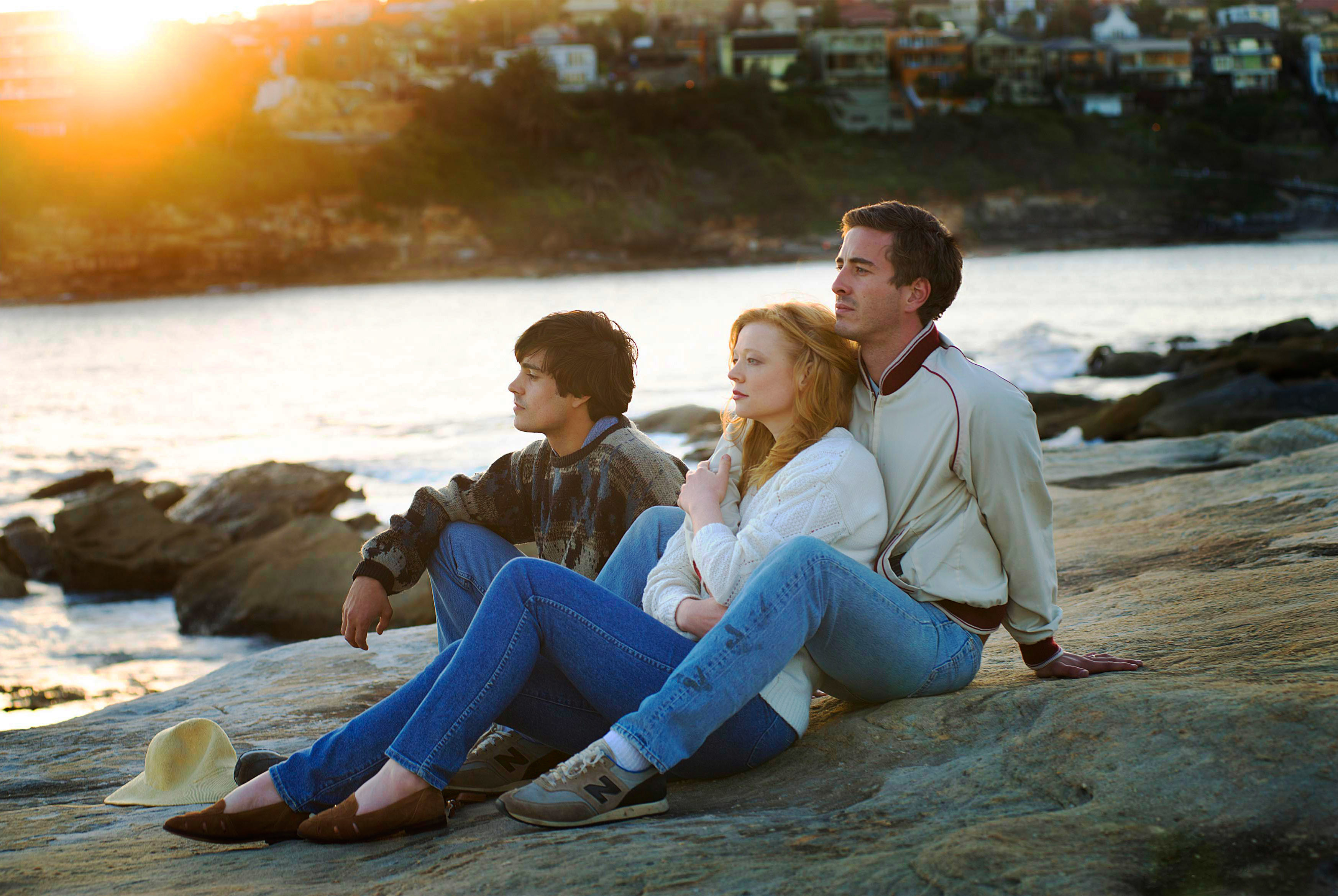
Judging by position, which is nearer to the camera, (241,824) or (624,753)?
(624,753)

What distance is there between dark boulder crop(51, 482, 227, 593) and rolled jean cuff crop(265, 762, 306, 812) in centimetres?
835

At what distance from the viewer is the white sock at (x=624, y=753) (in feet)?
7.77

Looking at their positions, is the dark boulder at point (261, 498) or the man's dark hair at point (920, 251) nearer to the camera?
the man's dark hair at point (920, 251)

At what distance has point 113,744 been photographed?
401 cm

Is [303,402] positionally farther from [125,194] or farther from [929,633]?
[125,194]

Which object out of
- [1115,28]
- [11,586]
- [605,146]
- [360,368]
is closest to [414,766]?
[11,586]

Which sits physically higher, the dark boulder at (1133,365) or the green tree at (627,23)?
the green tree at (627,23)

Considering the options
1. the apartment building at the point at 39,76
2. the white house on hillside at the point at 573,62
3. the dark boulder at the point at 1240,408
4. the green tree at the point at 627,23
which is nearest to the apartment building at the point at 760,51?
the green tree at the point at 627,23

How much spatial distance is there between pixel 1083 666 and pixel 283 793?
186cm

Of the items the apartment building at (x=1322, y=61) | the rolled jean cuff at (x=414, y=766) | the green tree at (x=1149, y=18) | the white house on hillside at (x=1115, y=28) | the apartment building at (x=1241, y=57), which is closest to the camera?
the rolled jean cuff at (x=414, y=766)

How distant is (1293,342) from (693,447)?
859 cm

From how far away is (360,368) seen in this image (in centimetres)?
3344

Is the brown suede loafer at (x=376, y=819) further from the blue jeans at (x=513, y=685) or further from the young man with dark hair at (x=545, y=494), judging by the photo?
the young man with dark hair at (x=545, y=494)

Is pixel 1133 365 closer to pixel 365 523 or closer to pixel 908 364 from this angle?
pixel 365 523
